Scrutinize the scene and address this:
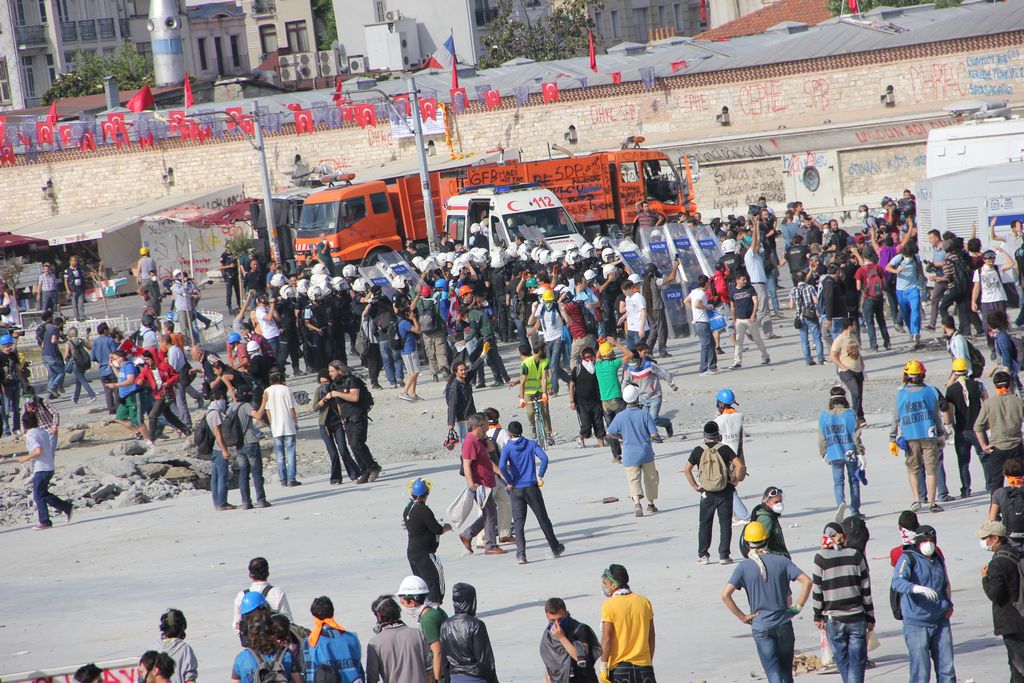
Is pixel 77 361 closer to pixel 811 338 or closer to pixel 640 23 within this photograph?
pixel 811 338

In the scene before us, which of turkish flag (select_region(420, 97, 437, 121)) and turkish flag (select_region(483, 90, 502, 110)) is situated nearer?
turkish flag (select_region(483, 90, 502, 110))

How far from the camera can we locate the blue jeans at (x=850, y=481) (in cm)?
1134

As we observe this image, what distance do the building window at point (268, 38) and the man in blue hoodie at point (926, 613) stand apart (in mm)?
81471

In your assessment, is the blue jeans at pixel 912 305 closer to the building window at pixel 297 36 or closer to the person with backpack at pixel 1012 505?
the person with backpack at pixel 1012 505

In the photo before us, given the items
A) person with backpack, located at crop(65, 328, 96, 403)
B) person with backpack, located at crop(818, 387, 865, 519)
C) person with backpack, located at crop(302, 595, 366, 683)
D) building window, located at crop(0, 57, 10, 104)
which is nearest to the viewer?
person with backpack, located at crop(302, 595, 366, 683)

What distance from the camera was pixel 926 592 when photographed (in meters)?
7.65

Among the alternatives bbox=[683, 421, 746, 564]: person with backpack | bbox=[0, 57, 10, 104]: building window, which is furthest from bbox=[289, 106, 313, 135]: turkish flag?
bbox=[683, 421, 746, 564]: person with backpack

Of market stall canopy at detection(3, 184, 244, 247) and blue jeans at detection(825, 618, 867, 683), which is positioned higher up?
market stall canopy at detection(3, 184, 244, 247)

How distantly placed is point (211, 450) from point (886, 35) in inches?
1285

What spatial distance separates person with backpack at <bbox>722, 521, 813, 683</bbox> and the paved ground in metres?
0.63

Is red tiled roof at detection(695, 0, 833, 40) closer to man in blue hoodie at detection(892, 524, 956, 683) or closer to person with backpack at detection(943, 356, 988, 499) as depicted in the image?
person with backpack at detection(943, 356, 988, 499)

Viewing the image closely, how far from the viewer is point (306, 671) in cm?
749

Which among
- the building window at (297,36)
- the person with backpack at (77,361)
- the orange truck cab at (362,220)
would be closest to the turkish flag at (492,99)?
the orange truck cab at (362,220)

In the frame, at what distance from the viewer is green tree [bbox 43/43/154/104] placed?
68.1 metres
